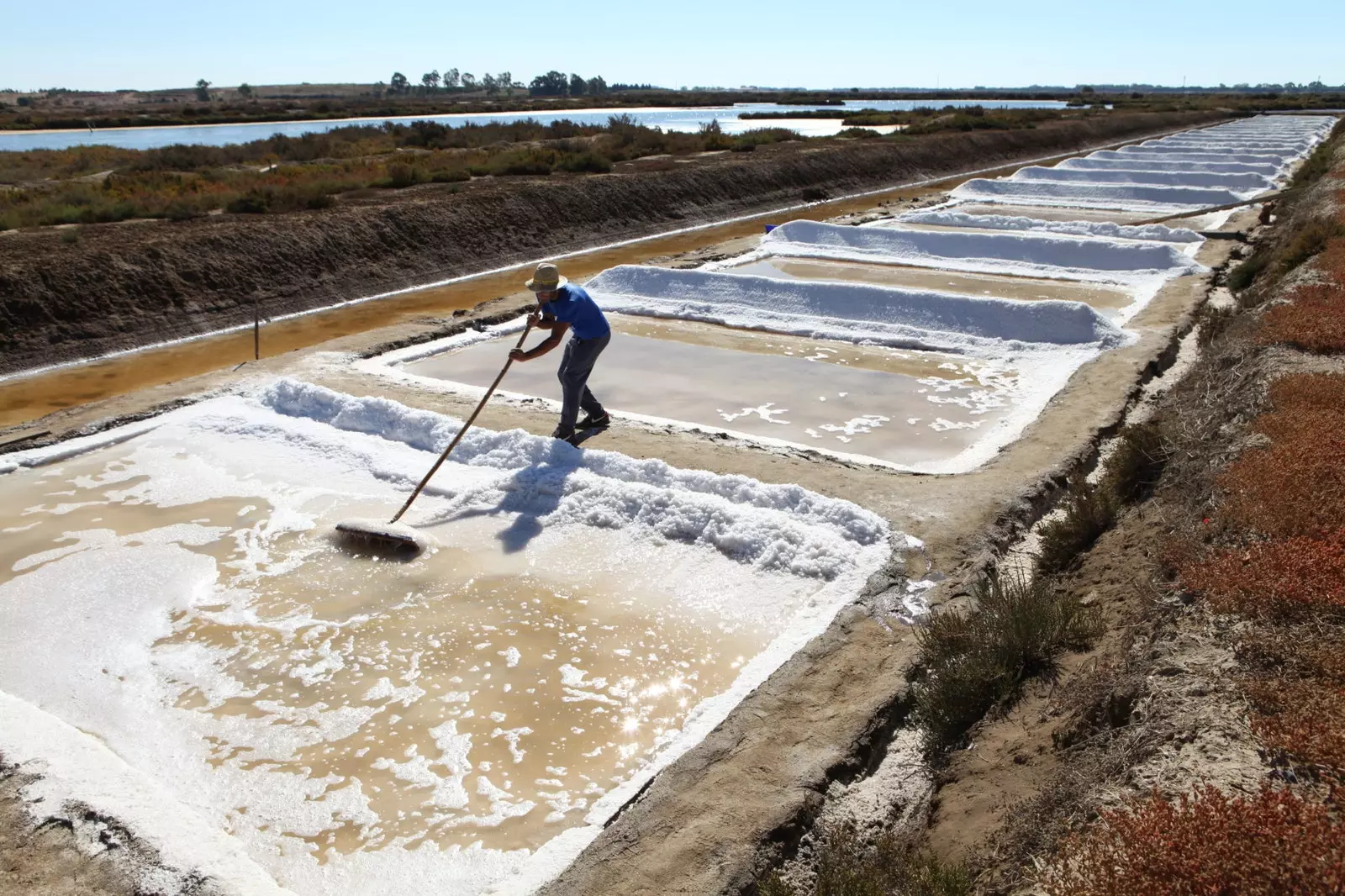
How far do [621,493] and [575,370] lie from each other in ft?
3.59

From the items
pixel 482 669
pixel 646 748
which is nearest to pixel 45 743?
pixel 482 669

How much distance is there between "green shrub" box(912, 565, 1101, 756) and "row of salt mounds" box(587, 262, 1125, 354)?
18.0 feet

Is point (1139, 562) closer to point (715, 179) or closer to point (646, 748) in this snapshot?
point (646, 748)

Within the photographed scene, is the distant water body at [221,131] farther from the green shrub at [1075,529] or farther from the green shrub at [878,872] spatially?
the green shrub at [878,872]

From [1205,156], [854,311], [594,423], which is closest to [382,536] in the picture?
[594,423]

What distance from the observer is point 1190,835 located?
229cm

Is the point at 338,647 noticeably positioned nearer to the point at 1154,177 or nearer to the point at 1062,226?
the point at 1062,226

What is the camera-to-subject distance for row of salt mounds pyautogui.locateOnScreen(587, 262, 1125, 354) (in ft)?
31.1

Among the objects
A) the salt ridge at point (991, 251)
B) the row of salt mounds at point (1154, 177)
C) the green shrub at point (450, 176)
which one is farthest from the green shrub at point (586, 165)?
the row of salt mounds at point (1154, 177)

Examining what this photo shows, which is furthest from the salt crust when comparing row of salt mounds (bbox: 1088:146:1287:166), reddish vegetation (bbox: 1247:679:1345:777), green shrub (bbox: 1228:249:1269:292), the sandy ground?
row of salt mounds (bbox: 1088:146:1287:166)

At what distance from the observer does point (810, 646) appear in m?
4.40

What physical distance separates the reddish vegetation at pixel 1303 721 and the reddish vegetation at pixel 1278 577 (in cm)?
46

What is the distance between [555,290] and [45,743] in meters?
3.75

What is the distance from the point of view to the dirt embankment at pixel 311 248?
11.6m
